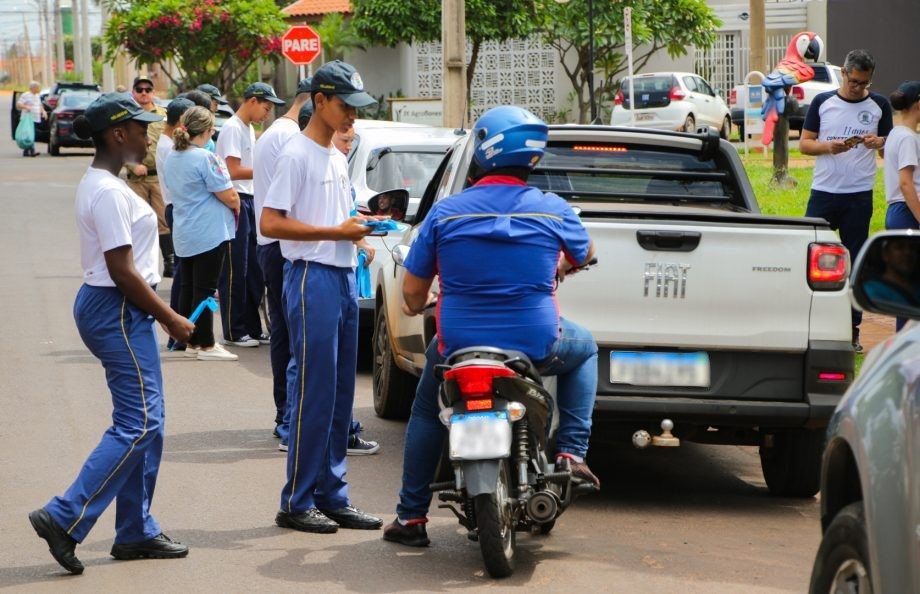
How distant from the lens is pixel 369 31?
3453cm

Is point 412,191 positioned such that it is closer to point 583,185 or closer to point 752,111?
point 583,185

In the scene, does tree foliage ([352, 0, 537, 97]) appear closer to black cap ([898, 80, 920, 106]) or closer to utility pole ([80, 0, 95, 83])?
black cap ([898, 80, 920, 106])

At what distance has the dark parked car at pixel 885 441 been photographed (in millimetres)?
3196

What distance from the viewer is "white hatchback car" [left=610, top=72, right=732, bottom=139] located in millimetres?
33312

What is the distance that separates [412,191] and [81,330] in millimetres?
5358

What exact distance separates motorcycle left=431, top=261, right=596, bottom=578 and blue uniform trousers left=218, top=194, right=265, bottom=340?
6.10 m

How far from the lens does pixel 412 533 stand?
613 centimetres

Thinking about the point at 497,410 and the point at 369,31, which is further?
the point at 369,31

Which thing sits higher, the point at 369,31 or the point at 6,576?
the point at 369,31

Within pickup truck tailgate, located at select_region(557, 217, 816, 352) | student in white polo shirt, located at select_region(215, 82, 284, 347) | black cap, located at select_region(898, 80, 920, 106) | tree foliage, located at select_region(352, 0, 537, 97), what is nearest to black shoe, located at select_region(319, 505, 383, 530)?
pickup truck tailgate, located at select_region(557, 217, 816, 352)

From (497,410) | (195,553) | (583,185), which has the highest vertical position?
(583,185)

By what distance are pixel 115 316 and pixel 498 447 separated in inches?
62.1

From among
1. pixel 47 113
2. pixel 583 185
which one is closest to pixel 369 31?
pixel 47 113

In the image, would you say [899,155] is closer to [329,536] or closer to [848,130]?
[848,130]
